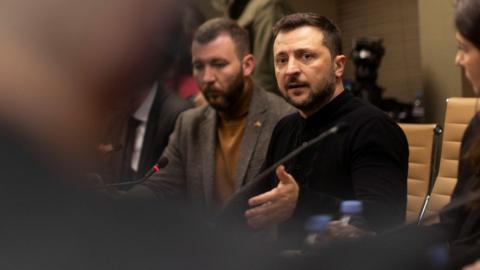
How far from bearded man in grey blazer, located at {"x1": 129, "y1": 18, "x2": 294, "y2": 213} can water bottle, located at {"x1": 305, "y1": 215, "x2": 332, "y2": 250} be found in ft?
1.20

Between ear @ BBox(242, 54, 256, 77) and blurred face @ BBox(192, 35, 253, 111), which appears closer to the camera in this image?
blurred face @ BBox(192, 35, 253, 111)

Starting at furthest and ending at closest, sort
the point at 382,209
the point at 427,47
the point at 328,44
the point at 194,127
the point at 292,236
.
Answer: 1. the point at 427,47
2. the point at 194,127
3. the point at 328,44
4. the point at 382,209
5. the point at 292,236

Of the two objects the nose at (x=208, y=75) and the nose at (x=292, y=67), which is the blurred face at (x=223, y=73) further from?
the nose at (x=292, y=67)

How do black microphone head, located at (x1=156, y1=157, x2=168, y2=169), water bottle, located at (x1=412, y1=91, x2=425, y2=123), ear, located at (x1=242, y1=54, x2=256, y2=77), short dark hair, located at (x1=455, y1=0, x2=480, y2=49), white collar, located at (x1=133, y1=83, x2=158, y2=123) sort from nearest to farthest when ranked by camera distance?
white collar, located at (x1=133, y1=83, x2=158, y2=123), short dark hair, located at (x1=455, y1=0, x2=480, y2=49), black microphone head, located at (x1=156, y1=157, x2=168, y2=169), ear, located at (x1=242, y1=54, x2=256, y2=77), water bottle, located at (x1=412, y1=91, x2=425, y2=123)

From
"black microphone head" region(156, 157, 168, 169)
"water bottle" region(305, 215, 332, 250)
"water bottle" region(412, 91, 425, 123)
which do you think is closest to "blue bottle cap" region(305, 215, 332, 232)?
"water bottle" region(305, 215, 332, 250)

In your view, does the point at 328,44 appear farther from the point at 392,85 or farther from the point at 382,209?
the point at 392,85

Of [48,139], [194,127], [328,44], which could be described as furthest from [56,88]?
[194,127]

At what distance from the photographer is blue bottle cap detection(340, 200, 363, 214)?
2.23ft

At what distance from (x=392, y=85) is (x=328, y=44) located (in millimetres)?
842

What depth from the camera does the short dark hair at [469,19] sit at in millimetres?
649

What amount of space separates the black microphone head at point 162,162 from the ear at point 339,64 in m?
0.31

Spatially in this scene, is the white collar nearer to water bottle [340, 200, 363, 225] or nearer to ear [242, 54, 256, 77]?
water bottle [340, 200, 363, 225]

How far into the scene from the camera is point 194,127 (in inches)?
49.1

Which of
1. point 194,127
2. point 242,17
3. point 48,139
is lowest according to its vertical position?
point 194,127
